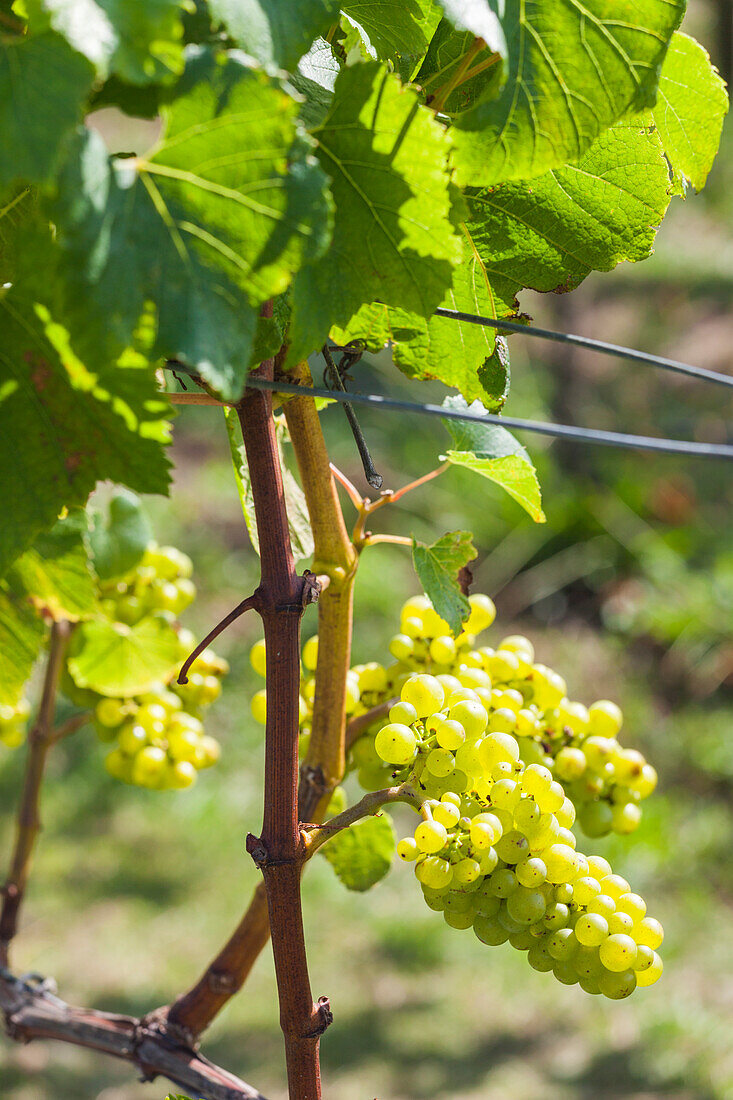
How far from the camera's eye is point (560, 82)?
0.37 m

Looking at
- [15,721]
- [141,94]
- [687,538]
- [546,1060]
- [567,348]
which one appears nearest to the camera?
[141,94]

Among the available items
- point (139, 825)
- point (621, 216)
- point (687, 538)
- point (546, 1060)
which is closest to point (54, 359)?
point (621, 216)

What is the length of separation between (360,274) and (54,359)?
0.12 m

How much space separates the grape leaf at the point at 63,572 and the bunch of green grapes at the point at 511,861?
0.28m

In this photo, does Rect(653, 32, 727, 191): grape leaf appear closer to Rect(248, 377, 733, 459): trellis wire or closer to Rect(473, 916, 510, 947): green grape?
Rect(248, 377, 733, 459): trellis wire

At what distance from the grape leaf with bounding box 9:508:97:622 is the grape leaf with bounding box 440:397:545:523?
0.25 metres

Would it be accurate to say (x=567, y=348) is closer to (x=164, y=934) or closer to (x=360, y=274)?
(x=164, y=934)

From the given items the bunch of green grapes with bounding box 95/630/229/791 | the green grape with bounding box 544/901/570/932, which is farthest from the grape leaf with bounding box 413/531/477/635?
the bunch of green grapes with bounding box 95/630/229/791

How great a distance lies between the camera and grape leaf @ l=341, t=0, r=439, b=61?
0.43 meters

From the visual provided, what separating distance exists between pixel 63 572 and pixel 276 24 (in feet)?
1.29

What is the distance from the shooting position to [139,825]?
6.93 ft

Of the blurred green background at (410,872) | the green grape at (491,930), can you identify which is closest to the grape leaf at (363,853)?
the green grape at (491,930)

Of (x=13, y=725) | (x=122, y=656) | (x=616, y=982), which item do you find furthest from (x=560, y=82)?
(x=13, y=725)

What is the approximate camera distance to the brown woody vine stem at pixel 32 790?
75 centimetres
